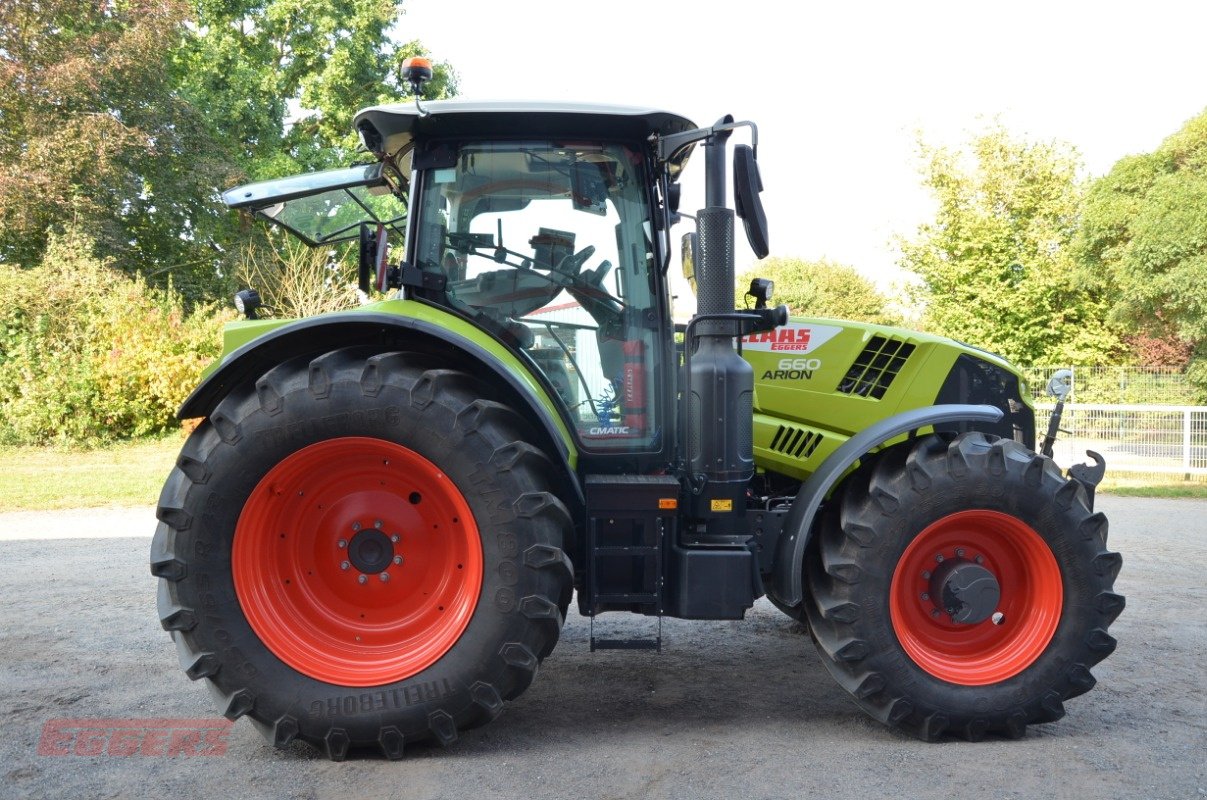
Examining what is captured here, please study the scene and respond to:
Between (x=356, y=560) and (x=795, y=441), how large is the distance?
207 centimetres

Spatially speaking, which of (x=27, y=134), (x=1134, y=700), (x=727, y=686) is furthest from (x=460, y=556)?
(x=27, y=134)

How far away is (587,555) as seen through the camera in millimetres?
3676

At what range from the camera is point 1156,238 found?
19750 mm

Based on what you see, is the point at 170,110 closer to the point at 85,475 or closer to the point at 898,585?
the point at 85,475

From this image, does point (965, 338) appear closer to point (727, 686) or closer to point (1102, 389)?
point (1102, 389)

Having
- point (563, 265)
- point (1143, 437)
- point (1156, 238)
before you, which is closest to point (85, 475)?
point (563, 265)

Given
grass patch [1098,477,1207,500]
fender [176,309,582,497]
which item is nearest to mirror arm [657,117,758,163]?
fender [176,309,582,497]

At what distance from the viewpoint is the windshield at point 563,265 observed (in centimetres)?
386

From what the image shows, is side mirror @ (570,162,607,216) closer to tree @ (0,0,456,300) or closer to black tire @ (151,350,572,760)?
black tire @ (151,350,572,760)

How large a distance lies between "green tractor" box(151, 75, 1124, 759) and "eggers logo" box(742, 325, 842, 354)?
715mm

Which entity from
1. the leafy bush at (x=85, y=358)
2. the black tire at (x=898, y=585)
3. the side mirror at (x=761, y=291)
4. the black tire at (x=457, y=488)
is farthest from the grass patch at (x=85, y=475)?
the black tire at (x=898, y=585)

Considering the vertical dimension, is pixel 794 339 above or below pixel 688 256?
below

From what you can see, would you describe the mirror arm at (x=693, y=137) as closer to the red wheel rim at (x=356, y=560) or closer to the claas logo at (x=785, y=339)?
the claas logo at (x=785, y=339)

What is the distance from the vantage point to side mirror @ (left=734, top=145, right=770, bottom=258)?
11.2ft
